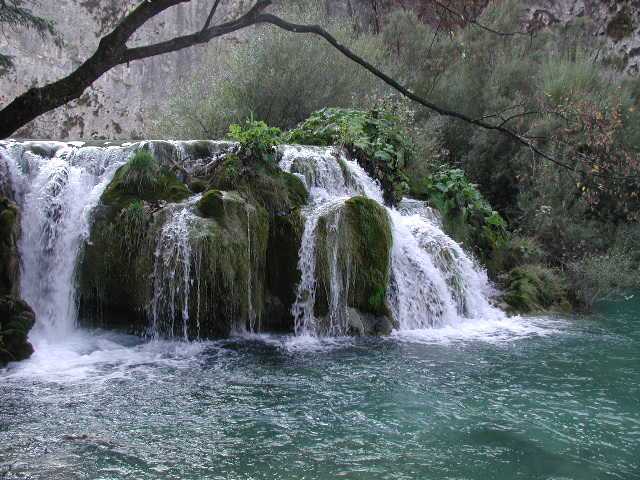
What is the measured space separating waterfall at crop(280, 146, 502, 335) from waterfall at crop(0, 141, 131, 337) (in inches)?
113

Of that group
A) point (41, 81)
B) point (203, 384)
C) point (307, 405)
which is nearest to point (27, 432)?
point (203, 384)

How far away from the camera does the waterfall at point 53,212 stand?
8461 millimetres

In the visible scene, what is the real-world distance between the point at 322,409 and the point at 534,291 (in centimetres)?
637

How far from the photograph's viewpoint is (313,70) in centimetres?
1582

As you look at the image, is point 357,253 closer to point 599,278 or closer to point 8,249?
point 8,249

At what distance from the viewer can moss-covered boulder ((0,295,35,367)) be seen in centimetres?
686

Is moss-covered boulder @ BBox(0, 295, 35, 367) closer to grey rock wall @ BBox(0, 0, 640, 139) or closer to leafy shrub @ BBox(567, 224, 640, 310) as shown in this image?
leafy shrub @ BBox(567, 224, 640, 310)

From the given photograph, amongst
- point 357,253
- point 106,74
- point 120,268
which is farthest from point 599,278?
point 106,74

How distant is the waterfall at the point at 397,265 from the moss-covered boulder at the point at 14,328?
3.28 m

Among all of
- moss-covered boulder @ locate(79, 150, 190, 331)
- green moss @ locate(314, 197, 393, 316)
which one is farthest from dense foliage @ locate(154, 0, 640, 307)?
moss-covered boulder @ locate(79, 150, 190, 331)

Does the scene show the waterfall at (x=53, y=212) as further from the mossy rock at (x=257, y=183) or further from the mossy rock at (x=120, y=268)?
the mossy rock at (x=257, y=183)

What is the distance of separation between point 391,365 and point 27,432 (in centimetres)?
368

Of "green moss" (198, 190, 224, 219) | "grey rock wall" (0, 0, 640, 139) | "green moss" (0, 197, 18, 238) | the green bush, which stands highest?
"grey rock wall" (0, 0, 640, 139)

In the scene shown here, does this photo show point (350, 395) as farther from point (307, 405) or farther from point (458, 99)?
point (458, 99)
